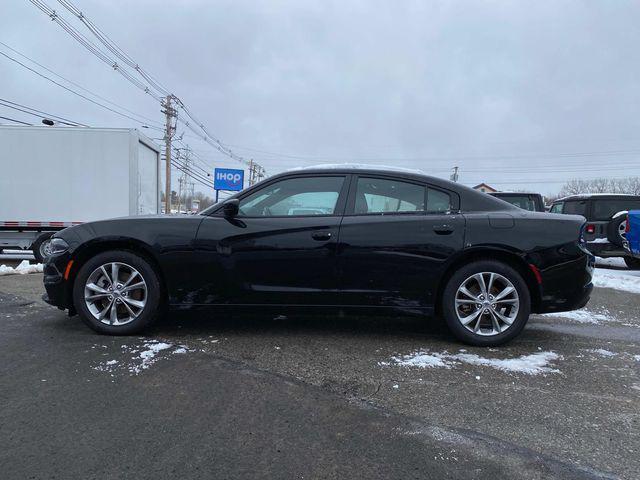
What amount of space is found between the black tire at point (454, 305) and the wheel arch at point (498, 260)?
2.4 inches

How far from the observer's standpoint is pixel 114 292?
409cm

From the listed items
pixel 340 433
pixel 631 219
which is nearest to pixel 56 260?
pixel 340 433

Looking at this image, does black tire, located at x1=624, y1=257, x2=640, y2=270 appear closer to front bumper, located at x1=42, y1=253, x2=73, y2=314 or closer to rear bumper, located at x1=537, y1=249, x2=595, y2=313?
rear bumper, located at x1=537, y1=249, x2=595, y2=313

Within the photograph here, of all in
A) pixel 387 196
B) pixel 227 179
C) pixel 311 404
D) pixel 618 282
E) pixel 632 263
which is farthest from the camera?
pixel 227 179

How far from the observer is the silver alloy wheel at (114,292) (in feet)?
13.4

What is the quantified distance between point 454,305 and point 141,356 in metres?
2.62

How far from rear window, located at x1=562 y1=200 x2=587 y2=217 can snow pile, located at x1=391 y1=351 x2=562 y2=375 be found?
9.23m

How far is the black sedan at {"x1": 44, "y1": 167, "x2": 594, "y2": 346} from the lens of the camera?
3.96 meters

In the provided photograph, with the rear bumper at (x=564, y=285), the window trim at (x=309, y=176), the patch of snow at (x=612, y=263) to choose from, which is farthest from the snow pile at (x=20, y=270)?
the patch of snow at (x=612, y=263)

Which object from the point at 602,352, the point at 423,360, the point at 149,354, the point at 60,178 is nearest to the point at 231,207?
the point at 149,354

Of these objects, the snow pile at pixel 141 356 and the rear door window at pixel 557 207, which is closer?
the snow pile at pixel 141 356

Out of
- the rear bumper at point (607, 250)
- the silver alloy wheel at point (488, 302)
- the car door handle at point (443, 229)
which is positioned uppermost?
the car door handle at point (443, 229)

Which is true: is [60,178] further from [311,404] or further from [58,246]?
[311,404]

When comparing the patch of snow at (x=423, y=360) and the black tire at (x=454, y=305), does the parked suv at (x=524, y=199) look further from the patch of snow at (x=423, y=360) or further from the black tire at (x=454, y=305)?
the patch of snow at (x=423, y=360)
